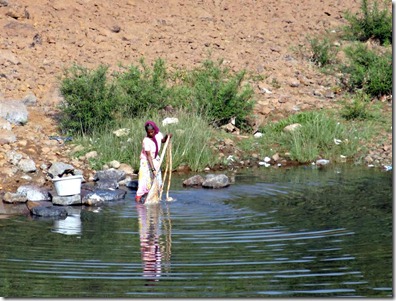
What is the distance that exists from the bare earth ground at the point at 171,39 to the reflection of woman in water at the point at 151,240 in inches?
211

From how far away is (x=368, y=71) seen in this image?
1844cm

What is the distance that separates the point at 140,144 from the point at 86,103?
153 centimetres

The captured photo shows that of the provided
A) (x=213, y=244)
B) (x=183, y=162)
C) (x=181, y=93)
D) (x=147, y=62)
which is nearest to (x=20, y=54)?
(x=147, y=62)

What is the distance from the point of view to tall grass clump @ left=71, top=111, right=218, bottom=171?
14750mm

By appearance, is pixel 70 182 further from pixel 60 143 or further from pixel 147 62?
pixel 147 62

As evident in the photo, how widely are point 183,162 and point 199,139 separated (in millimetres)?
463

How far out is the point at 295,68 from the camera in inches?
776

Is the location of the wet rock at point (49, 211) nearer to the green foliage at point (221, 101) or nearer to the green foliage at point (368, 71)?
the green foliage at point (221, 101)

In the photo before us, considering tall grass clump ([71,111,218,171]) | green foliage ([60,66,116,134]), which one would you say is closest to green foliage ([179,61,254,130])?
tall grass clump ([71,111,218,171])

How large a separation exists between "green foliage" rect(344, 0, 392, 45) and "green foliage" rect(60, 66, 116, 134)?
292 inches

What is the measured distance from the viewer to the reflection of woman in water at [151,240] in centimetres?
859

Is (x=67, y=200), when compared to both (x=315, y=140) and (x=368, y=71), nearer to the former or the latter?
(x=315, y=140)

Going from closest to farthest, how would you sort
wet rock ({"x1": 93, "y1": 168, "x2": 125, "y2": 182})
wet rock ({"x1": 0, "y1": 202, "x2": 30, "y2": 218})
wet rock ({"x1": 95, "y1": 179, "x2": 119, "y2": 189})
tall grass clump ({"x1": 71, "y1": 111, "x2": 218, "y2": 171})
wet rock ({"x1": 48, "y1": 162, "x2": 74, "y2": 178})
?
1. wet rock ({"x1": 0, "y1": 202, "x2": 30, "y2": 218})
2. wet rock ({"x1": 95, "y1": 179, "x2": 119, "y2": 189})
3. wet rock ({"x1": 48, "y1": 162, "x2": 74, "y2": 178})
4. wet rock ({"x1": 93, "y1": 168, "x2": 125, "y2": 182})
5. tall grass clump ({"x1": 71, "y1": 111, "x2": 218, "y2": 171})

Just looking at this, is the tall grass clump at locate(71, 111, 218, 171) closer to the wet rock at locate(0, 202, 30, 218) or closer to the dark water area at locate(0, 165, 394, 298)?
the dark water area at locate(0, 165, 394, 298)
